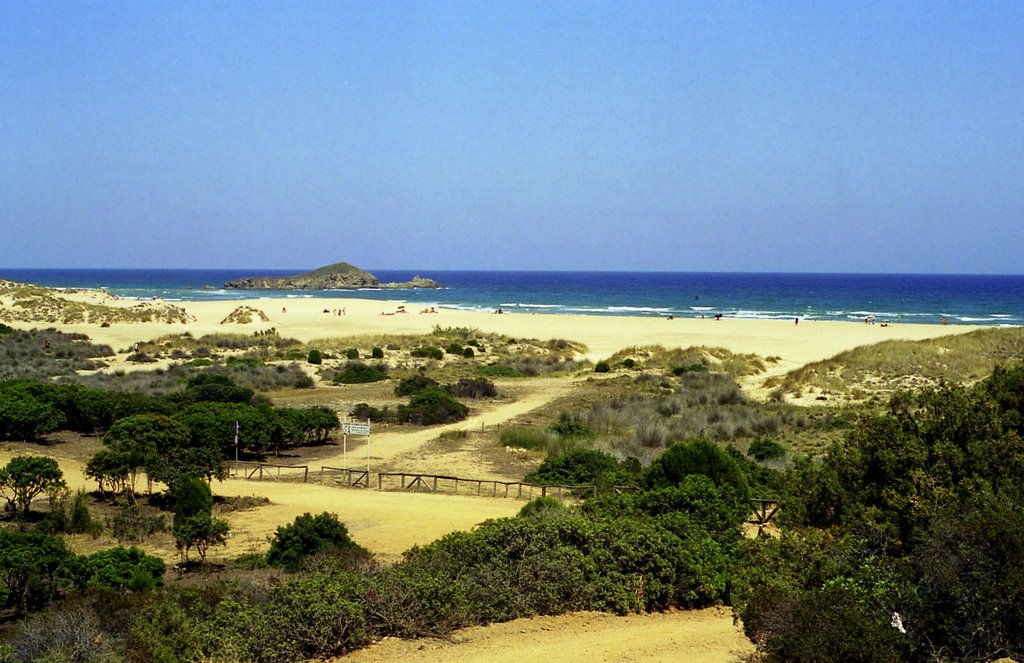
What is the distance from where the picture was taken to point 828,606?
24.9 feet

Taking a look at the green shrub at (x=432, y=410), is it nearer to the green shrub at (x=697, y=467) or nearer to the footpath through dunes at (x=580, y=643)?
→ the green shrub at (x=697, y=467)

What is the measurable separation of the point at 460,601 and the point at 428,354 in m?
42.3

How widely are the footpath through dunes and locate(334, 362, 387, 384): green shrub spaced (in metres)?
31.2

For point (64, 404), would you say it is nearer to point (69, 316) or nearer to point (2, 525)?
point (2, 525)

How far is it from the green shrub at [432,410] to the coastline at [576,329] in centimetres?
2246

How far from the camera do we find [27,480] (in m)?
17.3

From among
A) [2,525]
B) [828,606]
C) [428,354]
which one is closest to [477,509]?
[2,525]

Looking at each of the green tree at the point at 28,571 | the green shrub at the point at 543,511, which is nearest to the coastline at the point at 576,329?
the green shrub at the point at 543,511

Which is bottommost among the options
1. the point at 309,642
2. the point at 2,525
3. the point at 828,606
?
the point at 2,525

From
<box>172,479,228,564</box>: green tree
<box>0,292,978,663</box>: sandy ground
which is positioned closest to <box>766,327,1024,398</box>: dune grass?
Result: <box>0,292,978,663</box>: sandy ground

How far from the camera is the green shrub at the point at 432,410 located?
101 ft

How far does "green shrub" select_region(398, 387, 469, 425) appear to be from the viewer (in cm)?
3067

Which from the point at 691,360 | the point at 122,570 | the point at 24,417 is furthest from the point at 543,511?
the point at 691,360

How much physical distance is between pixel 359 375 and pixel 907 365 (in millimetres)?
25482
